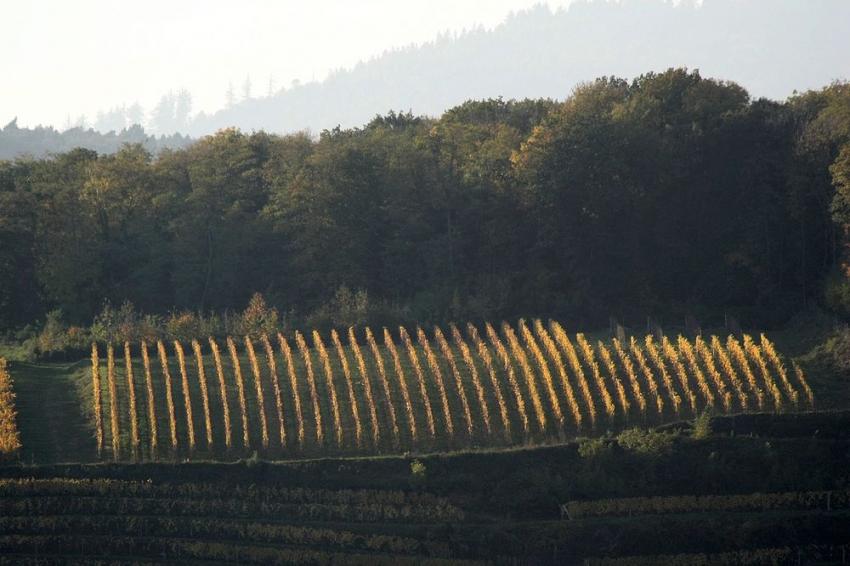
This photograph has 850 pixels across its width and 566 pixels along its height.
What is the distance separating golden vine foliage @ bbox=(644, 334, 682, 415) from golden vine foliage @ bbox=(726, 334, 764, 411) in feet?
8.07

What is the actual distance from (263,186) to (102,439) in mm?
27081

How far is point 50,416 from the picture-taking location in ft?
138

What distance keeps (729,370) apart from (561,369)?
573 centimetres

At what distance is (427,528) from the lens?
34250 mm

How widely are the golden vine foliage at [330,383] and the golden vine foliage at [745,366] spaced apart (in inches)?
543

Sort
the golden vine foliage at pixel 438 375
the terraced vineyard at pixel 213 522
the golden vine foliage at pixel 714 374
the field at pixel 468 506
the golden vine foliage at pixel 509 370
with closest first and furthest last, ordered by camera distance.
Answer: the terraced vineyard at pixel 213 522 → the field at pixel 468 506 → the golden vine foliage at pixel 438 375 → the golden vine foliage at pixel 509 370 → the golden vine foliage at pixel 714 374

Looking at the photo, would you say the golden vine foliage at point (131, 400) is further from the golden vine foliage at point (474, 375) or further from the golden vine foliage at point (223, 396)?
the golden vine foliage at point (474, 375)

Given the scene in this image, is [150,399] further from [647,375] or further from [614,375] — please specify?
[647,375]

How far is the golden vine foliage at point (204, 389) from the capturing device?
40750 millimetres

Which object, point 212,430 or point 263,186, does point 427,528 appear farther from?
point 263,186

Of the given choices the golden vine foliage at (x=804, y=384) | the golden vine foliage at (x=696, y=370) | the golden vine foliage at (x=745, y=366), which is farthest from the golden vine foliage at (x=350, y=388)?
the golden vine foliage at (x=804, y=384)

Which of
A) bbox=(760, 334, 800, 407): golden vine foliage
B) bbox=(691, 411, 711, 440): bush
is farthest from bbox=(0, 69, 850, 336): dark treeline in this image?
bbox=(691, 411, 711, 440): bush

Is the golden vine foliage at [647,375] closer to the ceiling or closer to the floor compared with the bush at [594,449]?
closer to the ceiling

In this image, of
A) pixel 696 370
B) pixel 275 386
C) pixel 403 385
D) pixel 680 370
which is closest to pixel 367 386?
pixel 403 385
